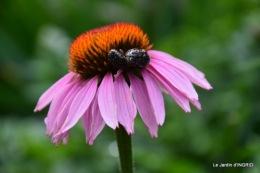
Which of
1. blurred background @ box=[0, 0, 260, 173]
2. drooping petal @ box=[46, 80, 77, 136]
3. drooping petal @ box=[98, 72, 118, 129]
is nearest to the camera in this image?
drooping petal @ box=[98, 72, 118, 129]

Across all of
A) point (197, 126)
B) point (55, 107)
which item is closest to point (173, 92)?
point (55, 107)

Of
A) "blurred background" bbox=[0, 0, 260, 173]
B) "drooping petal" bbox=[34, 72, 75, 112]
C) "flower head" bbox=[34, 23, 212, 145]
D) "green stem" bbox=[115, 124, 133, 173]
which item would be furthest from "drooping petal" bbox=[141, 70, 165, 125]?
"blurred background" bbox=[0, 0, 260, 173]

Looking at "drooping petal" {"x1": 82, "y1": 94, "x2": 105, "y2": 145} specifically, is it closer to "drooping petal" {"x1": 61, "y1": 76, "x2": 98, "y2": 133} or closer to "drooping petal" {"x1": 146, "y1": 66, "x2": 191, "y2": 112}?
"drooping petal" {"x1": 61, "y1": 76, "x2": 98, "y2": 133}

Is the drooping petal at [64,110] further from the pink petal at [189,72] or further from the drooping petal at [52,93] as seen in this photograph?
the pink petal at [189,72]

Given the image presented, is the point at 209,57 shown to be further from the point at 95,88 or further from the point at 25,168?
the point at 95,88

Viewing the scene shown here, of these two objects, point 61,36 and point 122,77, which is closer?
point 122,77

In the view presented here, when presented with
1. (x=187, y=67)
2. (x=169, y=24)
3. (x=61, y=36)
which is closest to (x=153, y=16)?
(x=169, y=24)

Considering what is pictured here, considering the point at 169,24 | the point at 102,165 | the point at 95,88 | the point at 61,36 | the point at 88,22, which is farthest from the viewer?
the point at 88,22

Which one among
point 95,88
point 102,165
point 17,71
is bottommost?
point 102,165
